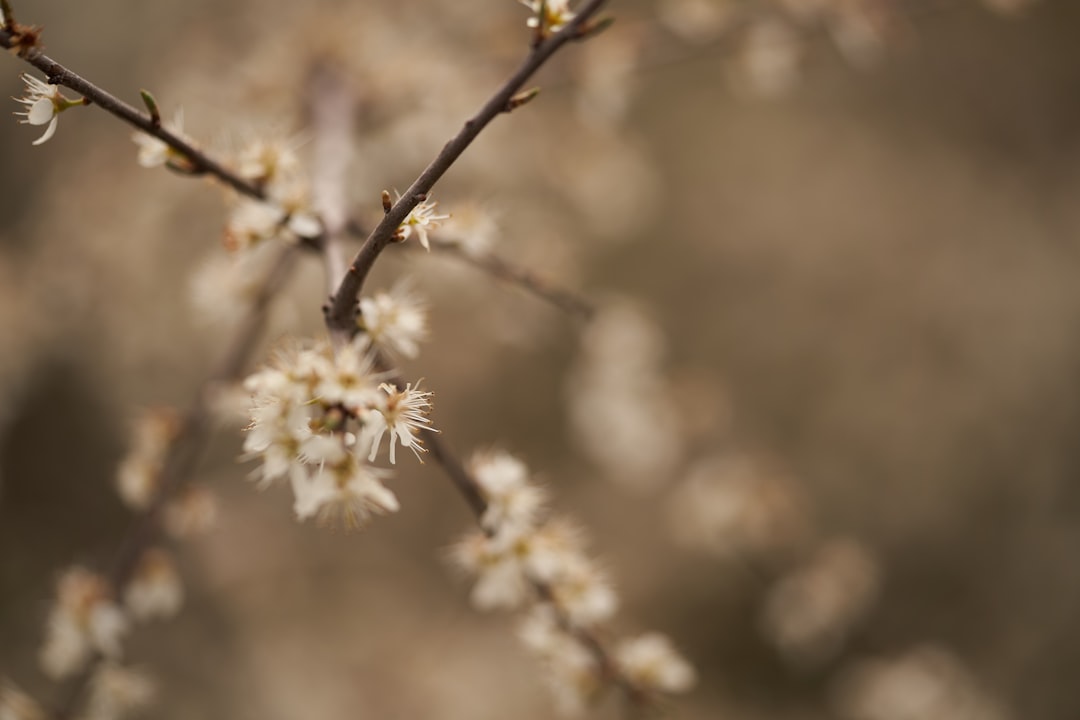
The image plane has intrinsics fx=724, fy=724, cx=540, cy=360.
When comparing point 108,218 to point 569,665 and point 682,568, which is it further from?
point 682,568

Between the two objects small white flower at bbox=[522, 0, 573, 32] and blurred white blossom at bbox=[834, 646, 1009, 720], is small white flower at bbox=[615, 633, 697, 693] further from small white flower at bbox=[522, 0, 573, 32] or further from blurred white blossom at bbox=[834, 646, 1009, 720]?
blurred white blossom at bbox=[834, 646, 1009, 720]

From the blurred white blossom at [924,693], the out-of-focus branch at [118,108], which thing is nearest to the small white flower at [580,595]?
the out-of-focus branch at [118,108]

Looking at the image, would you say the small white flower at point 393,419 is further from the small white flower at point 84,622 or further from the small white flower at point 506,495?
the small white flower at point 84,622

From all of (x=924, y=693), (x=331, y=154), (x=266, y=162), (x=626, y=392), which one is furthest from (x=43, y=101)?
(x=924, y=693)

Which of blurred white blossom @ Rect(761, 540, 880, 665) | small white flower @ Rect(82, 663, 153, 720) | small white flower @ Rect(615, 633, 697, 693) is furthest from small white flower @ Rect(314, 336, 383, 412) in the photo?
blurred white blossom @ Rect(761, 540, 880, 665)

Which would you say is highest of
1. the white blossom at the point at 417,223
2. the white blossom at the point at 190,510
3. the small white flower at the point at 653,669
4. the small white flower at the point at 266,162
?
the small white flower at the point at 266,162
